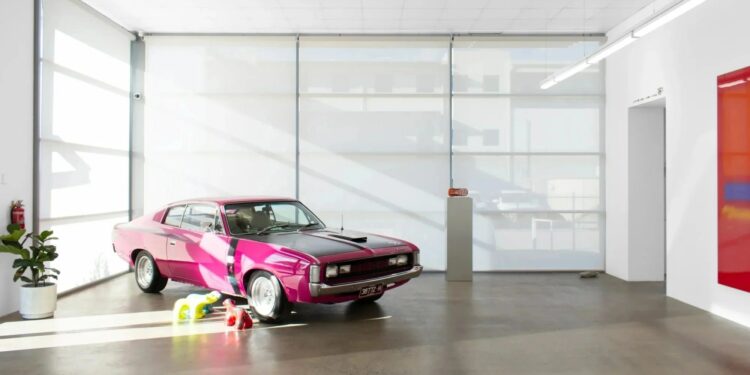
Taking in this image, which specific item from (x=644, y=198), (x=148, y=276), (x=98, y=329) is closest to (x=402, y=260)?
(x=98, y=329)

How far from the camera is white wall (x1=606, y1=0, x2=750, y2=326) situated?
6.22m

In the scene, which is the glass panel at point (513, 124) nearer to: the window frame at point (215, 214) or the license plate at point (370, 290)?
the license plate at point (370, 290)

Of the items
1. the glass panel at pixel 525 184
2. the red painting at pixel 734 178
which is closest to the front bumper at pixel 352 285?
the red painting at pixel 734 178

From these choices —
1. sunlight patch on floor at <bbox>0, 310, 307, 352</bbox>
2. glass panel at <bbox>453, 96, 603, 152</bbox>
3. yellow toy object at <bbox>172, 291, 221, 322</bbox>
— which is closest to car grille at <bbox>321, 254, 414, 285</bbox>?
sunlight patch on floor at <bbox>0, 310, 307, 352</bbox>

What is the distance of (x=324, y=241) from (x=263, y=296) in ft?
3.00

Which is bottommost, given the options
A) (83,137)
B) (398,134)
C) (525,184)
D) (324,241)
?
(324,241)

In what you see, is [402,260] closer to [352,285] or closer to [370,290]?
[370,290]

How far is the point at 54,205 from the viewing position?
24.0 feet

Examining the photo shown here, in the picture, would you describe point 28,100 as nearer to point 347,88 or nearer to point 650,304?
point 347,88

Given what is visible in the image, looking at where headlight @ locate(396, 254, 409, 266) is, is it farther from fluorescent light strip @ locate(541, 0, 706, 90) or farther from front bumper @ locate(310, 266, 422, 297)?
fluorescent light strip @ locate(541, 0, 706, 90)

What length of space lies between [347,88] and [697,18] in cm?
544

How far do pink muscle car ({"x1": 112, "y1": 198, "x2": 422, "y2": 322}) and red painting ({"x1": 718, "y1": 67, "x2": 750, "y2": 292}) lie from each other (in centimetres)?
357

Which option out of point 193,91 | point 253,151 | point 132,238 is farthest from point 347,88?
point 132,238

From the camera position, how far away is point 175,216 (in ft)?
23.6
